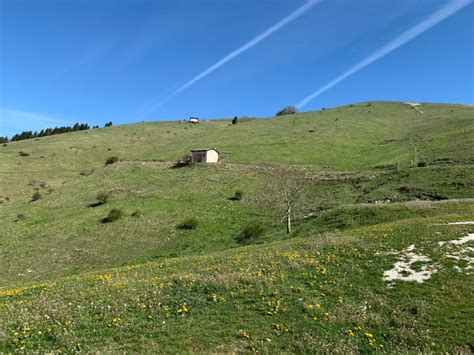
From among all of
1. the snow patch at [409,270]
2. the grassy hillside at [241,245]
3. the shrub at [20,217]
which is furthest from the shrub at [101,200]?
the snow patch at [409,270]

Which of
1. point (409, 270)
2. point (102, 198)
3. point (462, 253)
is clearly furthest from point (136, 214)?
point (462, 253)

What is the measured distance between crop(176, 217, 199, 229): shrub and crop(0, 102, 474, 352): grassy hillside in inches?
24.0

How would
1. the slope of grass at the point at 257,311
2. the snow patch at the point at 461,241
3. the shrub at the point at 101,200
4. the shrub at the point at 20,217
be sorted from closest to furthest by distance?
the slope of grass at the point at 257,311 < the snow patch at the point at 461,241 < the shrub at the point at 20,217 < the shrub at the point at 101,200

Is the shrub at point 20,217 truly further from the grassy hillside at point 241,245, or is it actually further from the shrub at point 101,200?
the shrub at point 101,200

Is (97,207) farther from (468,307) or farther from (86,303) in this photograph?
(468,307)

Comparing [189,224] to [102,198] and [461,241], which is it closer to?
[102,198]

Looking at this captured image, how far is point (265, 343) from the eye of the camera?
39.7ft

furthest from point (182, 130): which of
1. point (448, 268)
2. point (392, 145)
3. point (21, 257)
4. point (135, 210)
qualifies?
point (448, 268)

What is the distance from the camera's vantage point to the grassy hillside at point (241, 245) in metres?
12.8

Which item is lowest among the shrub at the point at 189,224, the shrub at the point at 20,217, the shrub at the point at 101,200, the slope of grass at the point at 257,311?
the slope of grass at the point at 257,311

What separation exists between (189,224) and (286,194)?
12619 millimetres

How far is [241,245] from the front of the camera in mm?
37969

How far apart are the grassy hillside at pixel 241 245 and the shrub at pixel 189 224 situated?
0.61 metres

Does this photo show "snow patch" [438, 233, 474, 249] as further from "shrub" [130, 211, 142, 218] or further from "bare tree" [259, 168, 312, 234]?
"shrub" [130, 211, 142, 218]
